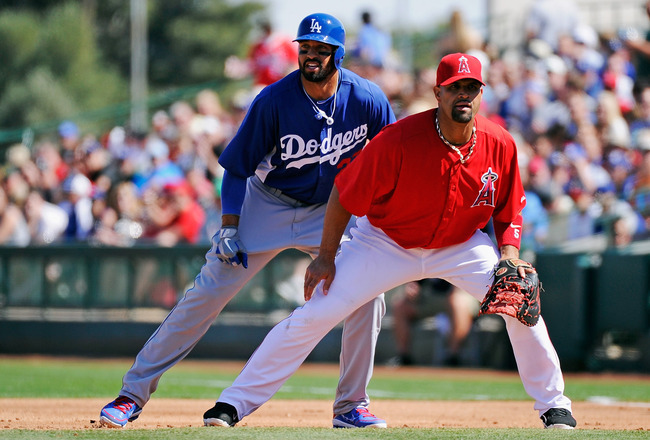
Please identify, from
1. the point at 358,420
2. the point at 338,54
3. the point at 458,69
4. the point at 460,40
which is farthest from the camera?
the point at 460,40

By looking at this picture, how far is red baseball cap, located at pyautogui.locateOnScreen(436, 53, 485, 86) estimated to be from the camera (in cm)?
498

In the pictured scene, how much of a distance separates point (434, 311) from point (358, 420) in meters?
5.54

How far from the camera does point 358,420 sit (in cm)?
564

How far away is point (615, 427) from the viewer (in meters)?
5.66

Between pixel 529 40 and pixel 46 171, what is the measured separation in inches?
303

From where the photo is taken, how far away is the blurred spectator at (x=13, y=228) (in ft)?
44.4

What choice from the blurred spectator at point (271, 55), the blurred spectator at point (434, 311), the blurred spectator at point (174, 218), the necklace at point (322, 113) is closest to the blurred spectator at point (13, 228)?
the blurred spectator at point (174, 218)

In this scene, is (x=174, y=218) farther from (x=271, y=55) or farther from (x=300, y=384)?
(x=300, y=384)

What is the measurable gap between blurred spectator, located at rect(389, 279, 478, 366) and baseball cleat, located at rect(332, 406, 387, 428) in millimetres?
5169

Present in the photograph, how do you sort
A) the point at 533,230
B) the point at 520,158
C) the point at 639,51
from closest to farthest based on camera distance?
the point at 533,230
the point at 520,158
the point at 639,51

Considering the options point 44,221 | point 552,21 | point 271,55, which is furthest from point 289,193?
point 552,21

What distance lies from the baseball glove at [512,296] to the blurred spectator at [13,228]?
371 inches

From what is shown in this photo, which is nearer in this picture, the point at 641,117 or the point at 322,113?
the point at 322,113

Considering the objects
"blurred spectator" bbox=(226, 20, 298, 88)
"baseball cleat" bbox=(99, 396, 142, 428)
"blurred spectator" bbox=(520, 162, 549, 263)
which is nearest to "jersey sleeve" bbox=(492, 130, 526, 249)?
"baseball cleat" bbox=(99, 396, 142, 428)
